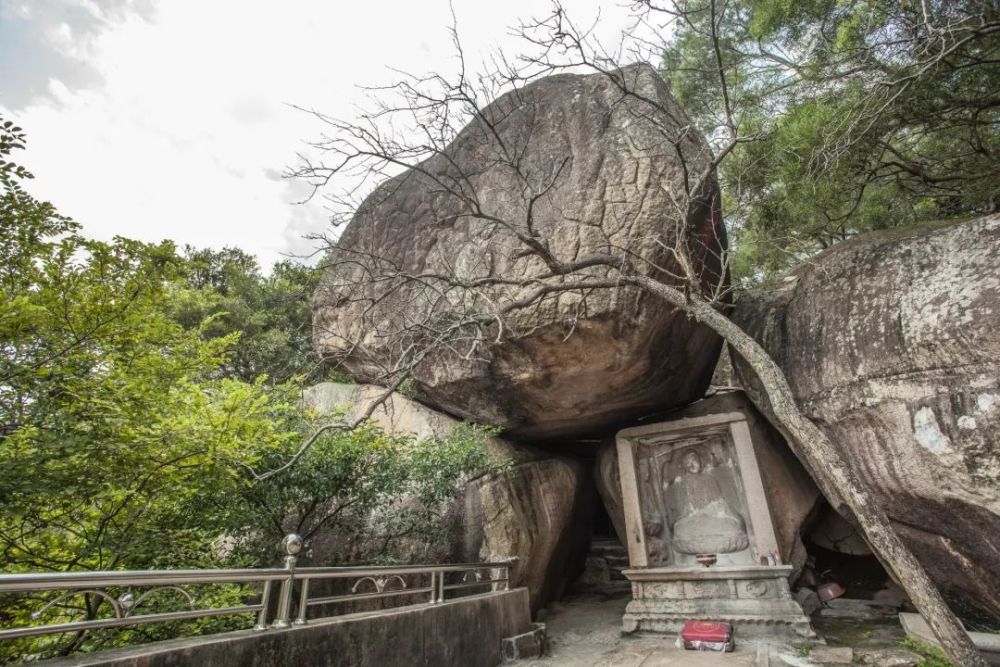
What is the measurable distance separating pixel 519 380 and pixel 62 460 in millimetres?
5457

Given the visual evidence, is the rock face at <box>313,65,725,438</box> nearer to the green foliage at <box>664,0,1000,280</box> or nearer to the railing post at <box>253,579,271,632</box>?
the green foliage at <box>664,0,1000,280</box>

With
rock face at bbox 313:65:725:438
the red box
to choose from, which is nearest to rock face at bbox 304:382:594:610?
rock face at bbox 313:65:725:438

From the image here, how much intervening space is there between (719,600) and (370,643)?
5.44 metres

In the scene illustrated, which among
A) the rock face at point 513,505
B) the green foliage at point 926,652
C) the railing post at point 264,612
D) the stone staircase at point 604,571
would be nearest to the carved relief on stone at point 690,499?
the rock face at point 513,505

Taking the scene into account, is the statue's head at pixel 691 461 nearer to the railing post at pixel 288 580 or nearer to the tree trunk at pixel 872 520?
the tree trunk at pixel 872 520

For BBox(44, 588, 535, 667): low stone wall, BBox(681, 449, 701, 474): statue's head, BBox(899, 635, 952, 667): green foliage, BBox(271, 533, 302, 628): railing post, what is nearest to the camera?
BBox(44, 588, 535, 667): low stone wall

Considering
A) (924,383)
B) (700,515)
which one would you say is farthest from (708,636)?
(924,383)

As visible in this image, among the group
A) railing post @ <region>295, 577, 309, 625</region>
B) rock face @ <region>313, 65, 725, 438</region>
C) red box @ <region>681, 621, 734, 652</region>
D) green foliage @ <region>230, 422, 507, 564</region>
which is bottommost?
red box @ <region>681, 621, 734, 652</region>

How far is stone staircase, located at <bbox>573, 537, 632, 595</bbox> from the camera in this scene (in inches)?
420

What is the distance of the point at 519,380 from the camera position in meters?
7.43

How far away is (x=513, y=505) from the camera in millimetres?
7633

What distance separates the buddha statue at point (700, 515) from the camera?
763 centimetres

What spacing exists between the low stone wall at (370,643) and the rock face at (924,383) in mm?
4548

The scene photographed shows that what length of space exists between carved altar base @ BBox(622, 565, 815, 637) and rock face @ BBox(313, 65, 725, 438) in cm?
272
